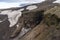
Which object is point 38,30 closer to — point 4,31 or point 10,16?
point 4,31

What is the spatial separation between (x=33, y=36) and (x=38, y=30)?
175 millimetres

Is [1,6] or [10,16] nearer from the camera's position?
[10,16]

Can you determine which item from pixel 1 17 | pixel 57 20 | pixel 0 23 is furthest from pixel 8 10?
pixel 57 20

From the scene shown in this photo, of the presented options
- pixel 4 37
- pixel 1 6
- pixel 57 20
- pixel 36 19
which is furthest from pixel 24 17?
pixel 1 6

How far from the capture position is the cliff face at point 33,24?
382 centimetres

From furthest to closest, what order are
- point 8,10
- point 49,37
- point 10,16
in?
1. point 8,10
2. point 10,16
3. point 49,37

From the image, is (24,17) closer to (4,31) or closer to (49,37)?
(4,31)

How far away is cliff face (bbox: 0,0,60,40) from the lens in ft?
12.5

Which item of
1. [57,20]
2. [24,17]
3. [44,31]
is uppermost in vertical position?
[57,20]

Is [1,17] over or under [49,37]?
under

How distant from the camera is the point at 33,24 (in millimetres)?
6109

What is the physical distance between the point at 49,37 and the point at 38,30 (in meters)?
0.84

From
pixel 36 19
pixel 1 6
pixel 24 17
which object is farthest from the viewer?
pixel 1 6

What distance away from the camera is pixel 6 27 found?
8695 mm
